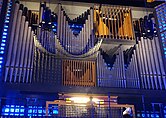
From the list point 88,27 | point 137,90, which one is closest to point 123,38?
point 88,27

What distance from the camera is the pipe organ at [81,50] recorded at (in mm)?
10336

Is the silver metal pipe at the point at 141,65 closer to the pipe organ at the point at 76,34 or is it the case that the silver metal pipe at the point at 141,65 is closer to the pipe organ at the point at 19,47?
the pipe organ at the point at 76,34

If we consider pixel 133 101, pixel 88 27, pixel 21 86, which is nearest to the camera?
pixel 21 86

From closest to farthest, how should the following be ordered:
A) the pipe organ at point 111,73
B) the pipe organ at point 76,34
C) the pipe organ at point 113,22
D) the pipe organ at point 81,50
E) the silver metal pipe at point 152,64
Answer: the pipe organ at point 81,50
the pipe organ at point 111,73
the silver metal pipe at point 152,64
the pipe organ at point 76,34
the pipe organ at point 113,22

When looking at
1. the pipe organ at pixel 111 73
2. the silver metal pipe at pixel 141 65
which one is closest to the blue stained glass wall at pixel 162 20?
the silver metal pipe at pixel 141 65

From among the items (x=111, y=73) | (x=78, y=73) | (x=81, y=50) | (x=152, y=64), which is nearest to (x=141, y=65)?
(x=152, y=64)

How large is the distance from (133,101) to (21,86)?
13.6 ft

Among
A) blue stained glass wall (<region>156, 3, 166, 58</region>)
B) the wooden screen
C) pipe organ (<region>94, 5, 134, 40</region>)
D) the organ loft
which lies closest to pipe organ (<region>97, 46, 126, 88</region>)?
the organ loft

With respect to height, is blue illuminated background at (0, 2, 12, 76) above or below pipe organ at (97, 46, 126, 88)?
above

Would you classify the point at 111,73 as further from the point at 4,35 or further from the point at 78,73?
the point at 4,35

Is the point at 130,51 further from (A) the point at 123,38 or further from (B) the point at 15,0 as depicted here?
(B) the point at 15,0

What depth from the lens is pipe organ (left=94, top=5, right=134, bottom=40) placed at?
1152 cm

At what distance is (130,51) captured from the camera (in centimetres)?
1158

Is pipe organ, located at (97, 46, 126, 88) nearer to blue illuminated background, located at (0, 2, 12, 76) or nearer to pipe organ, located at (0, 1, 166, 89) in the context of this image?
pipe organ, located at (0, 1, 166, 89)
